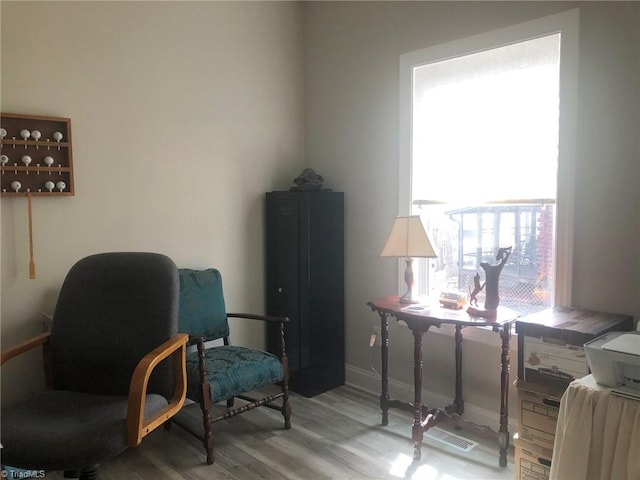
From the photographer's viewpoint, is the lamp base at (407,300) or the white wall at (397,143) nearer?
the white wall at (397,143)

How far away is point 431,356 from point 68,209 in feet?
7.48

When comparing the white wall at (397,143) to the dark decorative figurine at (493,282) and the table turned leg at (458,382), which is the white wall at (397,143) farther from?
the dark decorative figurine at (493,282)

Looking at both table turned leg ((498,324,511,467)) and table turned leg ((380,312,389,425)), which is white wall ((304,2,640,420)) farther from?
table turned leg ((380,312,389,425))

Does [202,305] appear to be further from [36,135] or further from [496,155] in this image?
[496,155]

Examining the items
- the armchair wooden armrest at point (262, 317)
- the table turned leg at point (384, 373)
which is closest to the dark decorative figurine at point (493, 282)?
the table turned leg at point (384, 373)

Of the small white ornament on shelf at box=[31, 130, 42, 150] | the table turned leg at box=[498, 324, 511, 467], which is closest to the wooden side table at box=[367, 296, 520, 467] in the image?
the table turned leg at box=[498, 324, 511, 467]

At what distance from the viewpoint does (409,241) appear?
268cm

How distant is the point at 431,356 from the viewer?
3.07m

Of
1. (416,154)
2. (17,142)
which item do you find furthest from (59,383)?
(416,154)

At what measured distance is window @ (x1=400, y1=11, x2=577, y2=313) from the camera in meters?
2.46

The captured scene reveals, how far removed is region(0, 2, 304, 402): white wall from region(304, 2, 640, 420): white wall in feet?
1.31

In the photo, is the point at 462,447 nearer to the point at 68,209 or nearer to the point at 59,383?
the point at 59,383

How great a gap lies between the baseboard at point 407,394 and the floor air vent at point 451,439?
6.5 inches

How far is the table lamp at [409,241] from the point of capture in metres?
2.66
